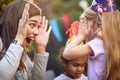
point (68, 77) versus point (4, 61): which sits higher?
point (4, 61)

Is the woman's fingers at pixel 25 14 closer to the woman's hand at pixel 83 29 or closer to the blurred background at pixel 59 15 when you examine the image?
the woman's hand at pixel 83 29

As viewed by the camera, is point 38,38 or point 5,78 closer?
point 5,78

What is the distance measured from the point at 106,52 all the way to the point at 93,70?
0.50ft

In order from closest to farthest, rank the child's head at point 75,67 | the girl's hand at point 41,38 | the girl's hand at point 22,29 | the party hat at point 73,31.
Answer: the girl's hand at point 22,29 < the girl's hand at point 41,38 < the party hat at point 73,31 < the child's head at point 75,67

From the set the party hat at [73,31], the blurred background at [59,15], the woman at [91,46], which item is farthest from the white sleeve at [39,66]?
the blurred background at [59,15]

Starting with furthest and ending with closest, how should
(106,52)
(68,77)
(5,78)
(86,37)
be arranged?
1. (68,77)
2. (86,37)
3. (106,52)
4. (5,78)

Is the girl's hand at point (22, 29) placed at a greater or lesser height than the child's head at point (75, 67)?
greater

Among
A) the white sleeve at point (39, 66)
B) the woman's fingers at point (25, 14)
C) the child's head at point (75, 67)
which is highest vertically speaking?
the woman's fingers at point (25, 14)

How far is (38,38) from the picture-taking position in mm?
2826

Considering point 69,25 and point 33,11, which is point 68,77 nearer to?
point 69,25

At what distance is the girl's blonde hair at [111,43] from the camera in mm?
2529

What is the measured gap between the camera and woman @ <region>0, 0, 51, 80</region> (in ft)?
7.84

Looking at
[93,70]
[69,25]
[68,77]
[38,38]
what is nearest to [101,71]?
[93,70]

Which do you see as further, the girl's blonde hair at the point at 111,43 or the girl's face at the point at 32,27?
the girl's face at the point at 32,27
